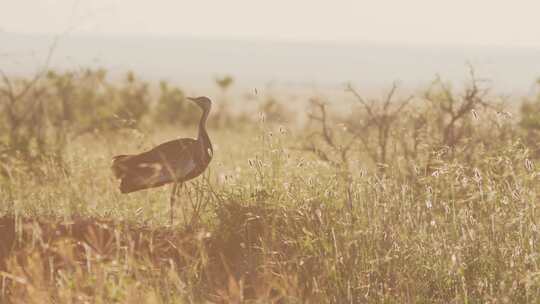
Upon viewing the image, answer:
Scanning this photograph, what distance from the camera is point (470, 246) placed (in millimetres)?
5500

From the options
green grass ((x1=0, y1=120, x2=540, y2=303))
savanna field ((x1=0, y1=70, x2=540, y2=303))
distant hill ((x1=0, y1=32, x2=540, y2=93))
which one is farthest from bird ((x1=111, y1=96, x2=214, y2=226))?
distant hill ((x1=0, y1=32, x2=540, y2=93))

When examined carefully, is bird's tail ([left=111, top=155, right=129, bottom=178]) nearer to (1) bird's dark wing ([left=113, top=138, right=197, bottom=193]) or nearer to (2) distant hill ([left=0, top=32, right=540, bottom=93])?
(1) bird's dark wing ([left=113, top=138, right=197, bottom=193])

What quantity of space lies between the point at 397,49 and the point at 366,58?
16631mm

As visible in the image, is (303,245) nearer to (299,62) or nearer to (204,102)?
(204,102)

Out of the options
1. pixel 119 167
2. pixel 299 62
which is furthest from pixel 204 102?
pixel 299 62

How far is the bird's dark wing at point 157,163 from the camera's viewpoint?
23.9 feet

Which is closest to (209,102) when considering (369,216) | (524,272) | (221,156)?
(369,216)

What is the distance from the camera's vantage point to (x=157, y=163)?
24.1ft

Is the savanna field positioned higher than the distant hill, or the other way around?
the savanna field

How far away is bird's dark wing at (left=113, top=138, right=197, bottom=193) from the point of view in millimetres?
7289

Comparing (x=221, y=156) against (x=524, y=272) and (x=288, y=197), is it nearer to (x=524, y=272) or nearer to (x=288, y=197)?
(x=288, y=197)

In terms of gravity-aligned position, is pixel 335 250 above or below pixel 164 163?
below

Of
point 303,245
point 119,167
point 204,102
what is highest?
point 204,102

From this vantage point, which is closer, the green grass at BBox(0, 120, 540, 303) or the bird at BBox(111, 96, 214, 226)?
the green grass at BBox(0, 120, 540, 303)
